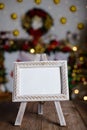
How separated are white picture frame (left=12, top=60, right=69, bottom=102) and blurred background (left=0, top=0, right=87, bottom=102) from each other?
346 centimetres

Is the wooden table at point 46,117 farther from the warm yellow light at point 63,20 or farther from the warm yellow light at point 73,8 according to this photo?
the warm yellow light at point 73,8

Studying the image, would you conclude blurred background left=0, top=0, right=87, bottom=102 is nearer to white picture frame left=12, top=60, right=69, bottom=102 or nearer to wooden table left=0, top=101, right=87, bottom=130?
wooden table left=0, top=101, right=87, bottom=130

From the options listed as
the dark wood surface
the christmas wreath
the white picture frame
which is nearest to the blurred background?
the christmas wreath

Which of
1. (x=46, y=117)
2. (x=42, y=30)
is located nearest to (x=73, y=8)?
(x=42, y=30)

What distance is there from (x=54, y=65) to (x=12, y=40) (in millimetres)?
3605

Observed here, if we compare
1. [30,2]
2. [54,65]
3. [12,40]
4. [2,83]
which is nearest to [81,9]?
[30,2]

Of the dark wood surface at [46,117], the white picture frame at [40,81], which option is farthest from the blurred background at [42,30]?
the white picture frame at [40,81]

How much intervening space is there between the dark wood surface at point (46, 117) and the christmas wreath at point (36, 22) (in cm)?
319

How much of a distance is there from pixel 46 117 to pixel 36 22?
12.0 ft

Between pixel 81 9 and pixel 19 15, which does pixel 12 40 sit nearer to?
pixel 19 15

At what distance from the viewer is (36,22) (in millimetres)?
5094

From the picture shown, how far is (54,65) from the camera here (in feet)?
5.16

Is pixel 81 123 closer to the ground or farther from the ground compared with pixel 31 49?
closer to the ground

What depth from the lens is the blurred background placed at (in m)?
5.04
